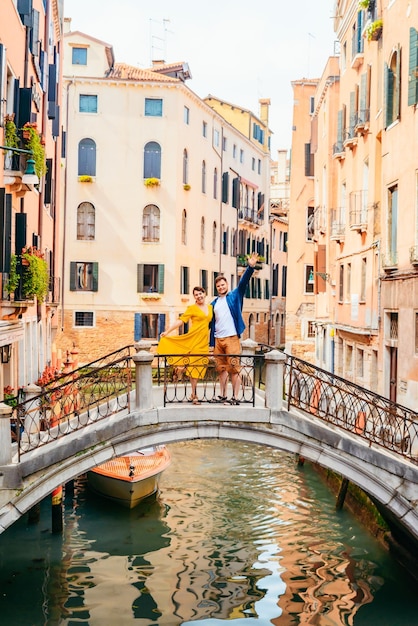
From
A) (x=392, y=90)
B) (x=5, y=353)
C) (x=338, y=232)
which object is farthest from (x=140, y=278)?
(x=5, y=353)

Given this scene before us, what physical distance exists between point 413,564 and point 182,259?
84.1 feet

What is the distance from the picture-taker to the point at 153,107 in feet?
122

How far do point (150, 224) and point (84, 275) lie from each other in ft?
11.8

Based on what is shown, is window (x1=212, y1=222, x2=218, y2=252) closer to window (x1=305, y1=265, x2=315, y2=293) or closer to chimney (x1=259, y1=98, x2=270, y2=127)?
window (x1=305, y1=265, x2=315, y2=293)

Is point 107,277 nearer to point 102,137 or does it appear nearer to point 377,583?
point 102,137

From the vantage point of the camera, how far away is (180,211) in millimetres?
37906

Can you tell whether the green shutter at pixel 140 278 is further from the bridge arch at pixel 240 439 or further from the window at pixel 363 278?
the bridge arch at pixel 240 439

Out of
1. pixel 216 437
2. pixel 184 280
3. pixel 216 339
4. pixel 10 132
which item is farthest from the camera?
pixel 184 280

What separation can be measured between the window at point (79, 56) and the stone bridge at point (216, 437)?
28.3m

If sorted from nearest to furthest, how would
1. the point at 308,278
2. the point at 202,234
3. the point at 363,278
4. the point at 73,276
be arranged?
the point at 363,278, the point at 73,276, the point at 308,278, the point at 202,234

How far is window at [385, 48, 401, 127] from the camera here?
692 inches

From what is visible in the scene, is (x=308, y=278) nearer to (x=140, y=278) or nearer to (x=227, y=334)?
(x=140, y=278)

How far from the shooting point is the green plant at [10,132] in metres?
14.1

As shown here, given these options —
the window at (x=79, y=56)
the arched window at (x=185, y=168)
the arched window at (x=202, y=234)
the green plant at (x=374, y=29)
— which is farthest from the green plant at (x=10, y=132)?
the arched window at (x=202, y=234)
